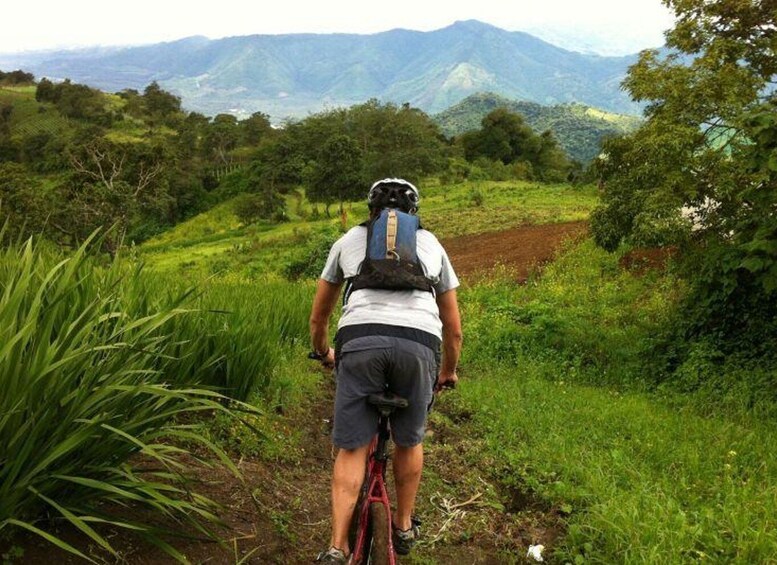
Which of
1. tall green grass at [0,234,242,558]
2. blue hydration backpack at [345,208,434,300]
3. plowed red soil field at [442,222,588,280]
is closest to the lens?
tall green grass at [0,234,242,558]

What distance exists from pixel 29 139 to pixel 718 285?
77.8 metres

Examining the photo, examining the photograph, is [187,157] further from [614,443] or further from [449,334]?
[449,334]

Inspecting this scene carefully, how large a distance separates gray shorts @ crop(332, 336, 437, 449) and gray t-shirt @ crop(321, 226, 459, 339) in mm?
98

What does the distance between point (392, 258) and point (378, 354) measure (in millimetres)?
428

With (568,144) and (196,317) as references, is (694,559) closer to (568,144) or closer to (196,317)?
(196,317)

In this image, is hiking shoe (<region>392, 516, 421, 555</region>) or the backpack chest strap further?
hiking shoe (<region>392, 516, 421, 555</region>)

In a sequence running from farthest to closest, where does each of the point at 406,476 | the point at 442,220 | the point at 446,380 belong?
1. the point at 442,220
2. the point at 446,380
3. the point at 406,476

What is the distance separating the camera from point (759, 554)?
2668 millimetres

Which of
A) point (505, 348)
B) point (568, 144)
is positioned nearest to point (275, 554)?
point (505, 348)

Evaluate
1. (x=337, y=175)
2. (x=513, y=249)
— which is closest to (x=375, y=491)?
(x=513, y=249)

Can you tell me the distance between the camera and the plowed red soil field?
14.0 m

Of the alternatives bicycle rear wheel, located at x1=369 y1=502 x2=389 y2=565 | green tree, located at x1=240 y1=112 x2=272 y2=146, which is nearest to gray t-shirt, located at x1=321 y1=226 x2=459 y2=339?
bicycle rear wheel, located at x1=369 y1=502 x2=389 y2=565

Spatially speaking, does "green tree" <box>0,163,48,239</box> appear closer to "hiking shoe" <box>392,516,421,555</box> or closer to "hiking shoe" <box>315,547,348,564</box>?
"hiking shoe" <box>392,516,421,555</box>

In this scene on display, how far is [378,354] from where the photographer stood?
8.29ft
